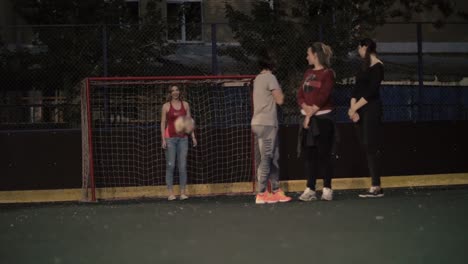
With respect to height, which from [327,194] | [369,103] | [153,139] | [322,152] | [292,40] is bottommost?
[327,194]

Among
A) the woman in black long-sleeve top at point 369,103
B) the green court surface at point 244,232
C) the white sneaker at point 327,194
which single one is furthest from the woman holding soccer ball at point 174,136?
the woman in black long-sleeve top at point 369,103

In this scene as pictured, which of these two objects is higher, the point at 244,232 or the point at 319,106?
the point at 319,106

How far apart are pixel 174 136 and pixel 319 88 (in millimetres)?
2712

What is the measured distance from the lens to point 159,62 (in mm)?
13852

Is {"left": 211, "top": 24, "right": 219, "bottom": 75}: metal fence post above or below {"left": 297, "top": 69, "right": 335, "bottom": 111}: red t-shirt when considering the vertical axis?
above

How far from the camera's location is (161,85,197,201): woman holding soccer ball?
40.8 feet

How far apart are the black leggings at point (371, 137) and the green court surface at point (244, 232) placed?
0.44 meters

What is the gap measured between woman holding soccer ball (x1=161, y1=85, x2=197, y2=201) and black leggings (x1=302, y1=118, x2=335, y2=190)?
2.18 meters

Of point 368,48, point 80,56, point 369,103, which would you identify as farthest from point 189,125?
point 368,48

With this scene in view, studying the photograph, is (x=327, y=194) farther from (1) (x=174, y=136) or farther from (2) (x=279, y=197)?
(1) (x=174, y=136)

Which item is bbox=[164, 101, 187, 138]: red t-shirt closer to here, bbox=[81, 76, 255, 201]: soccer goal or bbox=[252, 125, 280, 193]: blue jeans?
bbox=[81, 76, 255, 201]: soccer goal

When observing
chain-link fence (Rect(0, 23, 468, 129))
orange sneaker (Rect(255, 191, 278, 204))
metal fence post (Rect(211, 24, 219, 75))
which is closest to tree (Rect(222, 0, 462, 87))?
chain-link fence (Rect(0, 23, 468, 129))

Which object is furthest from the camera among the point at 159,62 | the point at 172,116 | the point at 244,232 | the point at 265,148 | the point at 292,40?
the point at 292,40

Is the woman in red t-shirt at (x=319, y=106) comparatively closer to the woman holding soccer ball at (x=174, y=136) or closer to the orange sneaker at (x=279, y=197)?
the orange sneaker at (x=279, y=197)
